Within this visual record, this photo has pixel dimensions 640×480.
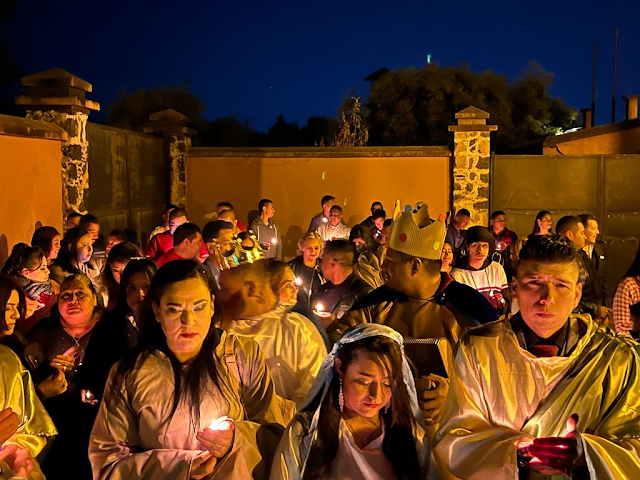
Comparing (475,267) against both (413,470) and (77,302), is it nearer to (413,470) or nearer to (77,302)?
(77,302)

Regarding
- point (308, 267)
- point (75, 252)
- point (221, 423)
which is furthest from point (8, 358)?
point (75, 252)

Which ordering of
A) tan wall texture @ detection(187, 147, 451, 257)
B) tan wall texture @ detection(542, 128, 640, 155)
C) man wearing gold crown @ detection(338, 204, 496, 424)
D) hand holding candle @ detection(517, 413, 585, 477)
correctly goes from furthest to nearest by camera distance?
1. tan wall texture @ detection(542, 128, 640, 155)
2. tan wall texture @ detection(187, 147, 451, 257)
3. man wearing gold crown @ detection(338, 204, 496, 424)
4. hand holding candle @ detection(517, 413, 585, 477)

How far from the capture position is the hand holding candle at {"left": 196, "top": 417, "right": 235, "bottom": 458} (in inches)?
111

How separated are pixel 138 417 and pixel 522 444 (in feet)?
4.31

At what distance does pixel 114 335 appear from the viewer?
4.03 meters

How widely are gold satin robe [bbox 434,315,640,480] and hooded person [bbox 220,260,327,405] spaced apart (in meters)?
1.23

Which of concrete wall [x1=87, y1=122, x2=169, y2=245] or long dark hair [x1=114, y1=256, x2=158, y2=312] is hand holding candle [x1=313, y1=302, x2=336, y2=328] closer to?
long dark hair [x1=114, y1=256, x2=158, y2=312]

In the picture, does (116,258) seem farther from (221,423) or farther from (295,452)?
(295,452)

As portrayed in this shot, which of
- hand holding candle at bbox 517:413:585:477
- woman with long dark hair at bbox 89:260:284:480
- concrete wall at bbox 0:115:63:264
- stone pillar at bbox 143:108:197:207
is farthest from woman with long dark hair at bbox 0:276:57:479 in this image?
stone pillar at bbox 143:108:197:207

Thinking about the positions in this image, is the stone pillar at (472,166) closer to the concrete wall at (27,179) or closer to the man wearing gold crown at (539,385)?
the concrete wall at (27,179)

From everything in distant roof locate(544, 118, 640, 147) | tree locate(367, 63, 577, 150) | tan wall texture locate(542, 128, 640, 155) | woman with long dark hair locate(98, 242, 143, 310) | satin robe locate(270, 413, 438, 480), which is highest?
tree locate(367, 63, 577, 150)

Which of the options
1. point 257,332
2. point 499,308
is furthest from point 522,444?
point 499,308

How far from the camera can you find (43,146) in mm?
8695

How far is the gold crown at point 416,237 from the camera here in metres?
3.64
